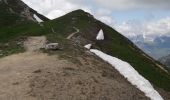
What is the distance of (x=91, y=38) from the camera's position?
309ft

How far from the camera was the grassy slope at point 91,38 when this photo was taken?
76.1m

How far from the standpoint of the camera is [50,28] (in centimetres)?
10538

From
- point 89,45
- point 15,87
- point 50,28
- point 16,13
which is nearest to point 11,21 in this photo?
point 16,13

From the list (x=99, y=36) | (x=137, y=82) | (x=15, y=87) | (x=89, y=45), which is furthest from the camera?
(x=99, y=36)

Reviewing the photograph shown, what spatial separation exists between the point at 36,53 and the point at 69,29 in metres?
42.8

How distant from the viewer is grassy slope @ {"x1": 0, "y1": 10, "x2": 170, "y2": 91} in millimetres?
76137

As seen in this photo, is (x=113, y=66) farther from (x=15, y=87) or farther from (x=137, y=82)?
(x=15, y=87)

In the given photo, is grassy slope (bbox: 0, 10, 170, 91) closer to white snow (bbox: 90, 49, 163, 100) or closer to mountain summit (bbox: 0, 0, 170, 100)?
mountain summit (bbox: 0, 0, 170, 100)

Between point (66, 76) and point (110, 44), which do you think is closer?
point (66, 76)

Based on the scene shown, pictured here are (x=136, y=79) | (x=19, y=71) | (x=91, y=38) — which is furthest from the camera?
(x=91, y=38)

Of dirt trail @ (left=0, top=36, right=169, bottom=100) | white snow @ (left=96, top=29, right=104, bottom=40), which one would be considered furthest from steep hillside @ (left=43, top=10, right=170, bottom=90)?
dirt trail @ (left=0, top=36, right=169, bottom=100)

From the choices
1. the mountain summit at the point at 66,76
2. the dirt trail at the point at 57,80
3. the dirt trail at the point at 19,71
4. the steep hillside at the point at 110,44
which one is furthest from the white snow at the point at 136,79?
the dirt trail at the point at 19,71

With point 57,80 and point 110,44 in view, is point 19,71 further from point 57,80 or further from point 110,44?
point 110,44

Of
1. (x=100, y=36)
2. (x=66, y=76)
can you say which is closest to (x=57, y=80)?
(x=66, y=76)
